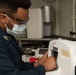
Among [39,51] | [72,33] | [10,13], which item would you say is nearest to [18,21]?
[10,13]

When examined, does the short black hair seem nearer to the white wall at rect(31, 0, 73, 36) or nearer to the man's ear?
the man's ear

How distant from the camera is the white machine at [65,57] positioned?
1.13 metres

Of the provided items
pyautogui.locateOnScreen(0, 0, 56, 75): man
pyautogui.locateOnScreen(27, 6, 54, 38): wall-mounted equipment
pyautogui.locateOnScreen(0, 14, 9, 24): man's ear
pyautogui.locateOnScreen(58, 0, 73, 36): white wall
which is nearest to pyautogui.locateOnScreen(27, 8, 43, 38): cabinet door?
pyautogui.locateOnScreen(27, 6, 54, 38): wall-mounted equipment

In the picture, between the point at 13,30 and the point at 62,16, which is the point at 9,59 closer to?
the point at 13,30

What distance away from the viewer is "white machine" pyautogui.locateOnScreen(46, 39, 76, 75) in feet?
3.71

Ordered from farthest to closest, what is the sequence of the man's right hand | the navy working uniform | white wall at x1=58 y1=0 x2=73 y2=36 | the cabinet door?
white wall at x1=58 y1=0 x2=73 y2=36 < the cabinet door < the man's right hand < the navy working uniform

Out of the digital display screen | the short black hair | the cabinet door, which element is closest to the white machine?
the digital display screen

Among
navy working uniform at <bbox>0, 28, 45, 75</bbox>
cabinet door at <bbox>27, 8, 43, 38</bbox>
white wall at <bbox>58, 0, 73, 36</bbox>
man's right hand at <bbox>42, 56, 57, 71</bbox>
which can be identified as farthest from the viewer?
white wall at <bbox>58, 0, 73, 36</bbox>

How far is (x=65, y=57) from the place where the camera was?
119 cm

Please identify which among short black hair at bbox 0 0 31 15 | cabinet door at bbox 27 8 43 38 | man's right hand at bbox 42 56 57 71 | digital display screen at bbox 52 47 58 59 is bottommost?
man's right hand at bbox 42 56 57 71

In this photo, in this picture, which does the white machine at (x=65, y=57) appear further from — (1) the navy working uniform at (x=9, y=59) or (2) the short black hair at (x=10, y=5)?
(2) the short black hair at (x=10, y=5)

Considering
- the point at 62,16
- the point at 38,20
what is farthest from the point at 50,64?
the point at 62,16

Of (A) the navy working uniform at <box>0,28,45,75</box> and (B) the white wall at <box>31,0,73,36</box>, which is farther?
(B) the white wall at <box>31,0,73,36</box>

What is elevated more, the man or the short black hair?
the short black hair
